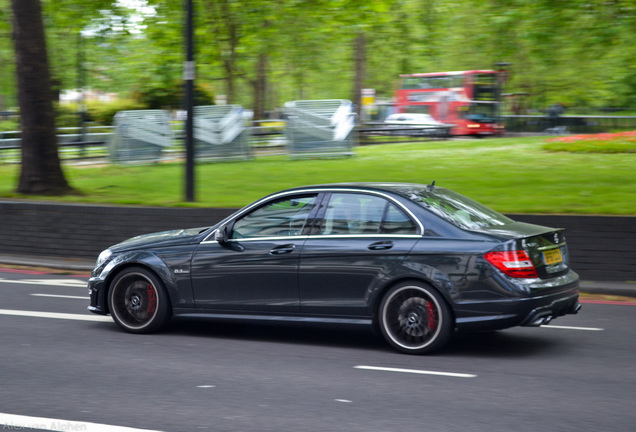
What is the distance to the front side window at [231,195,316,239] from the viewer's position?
24.3 feet

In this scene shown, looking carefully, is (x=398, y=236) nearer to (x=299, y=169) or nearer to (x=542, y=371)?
(x=542, y=371)

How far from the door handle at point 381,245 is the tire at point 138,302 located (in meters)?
2.13

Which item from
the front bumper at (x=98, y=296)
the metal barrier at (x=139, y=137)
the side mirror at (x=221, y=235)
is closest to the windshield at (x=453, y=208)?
the side mirror at (x=221, y=235)

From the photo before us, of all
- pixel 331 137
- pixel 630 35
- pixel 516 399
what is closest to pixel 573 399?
pixel 516 399

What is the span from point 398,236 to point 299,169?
43.8ft

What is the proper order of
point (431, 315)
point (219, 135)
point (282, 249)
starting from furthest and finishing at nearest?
point (219, 135) → point (282, 249) → point (431, 315)

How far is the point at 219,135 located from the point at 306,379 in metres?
17.3

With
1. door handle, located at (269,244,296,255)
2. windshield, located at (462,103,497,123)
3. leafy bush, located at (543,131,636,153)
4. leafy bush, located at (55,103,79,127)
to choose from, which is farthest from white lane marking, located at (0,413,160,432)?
leafy bush, located at (55,103,79,127)

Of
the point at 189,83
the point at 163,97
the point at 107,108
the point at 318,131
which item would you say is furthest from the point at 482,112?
the point at 189,83

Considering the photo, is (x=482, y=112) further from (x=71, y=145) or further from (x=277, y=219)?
(x=277, y=219)

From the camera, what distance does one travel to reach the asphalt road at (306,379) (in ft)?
16.8

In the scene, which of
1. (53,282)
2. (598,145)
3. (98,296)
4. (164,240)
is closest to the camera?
(164,240)

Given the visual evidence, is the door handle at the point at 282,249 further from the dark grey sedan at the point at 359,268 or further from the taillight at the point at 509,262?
the taillight at the point at 509,262

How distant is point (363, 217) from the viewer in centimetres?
717
